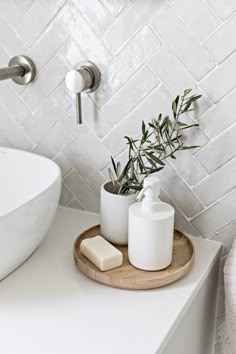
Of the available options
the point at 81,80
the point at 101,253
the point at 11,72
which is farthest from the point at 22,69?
the point at 101,253

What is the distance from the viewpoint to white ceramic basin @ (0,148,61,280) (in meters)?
Result: 0.86

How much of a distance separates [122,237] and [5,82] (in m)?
0.47

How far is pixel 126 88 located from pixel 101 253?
344 mm

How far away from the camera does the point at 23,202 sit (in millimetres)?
951

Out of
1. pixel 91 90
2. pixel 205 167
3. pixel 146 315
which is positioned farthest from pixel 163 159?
pixel 146 315

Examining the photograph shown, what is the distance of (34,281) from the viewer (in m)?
0.95

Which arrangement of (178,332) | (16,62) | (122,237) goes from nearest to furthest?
1. (178,332)
2. (122,237)
3. (16,62)

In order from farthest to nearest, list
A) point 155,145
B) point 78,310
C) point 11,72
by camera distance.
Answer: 1. point 11,72
2. point 155,145
3. point 78,310

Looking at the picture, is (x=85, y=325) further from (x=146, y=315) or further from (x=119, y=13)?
(x=119, y=13)

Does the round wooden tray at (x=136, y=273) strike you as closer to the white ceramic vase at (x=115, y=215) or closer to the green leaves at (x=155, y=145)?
the white ceramic vase at (x=115, y=215)

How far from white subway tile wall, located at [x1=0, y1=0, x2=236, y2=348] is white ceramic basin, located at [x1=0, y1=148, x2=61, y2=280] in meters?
0.09

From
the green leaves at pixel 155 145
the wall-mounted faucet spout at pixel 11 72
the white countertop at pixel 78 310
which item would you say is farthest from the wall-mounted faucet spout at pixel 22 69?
the white countertop at pixel 78 310

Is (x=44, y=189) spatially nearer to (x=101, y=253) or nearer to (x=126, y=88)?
(x=101, y=253)

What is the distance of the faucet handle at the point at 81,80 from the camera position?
1018 mm
